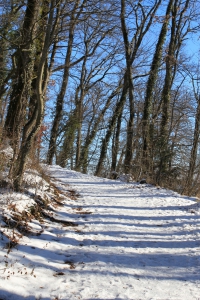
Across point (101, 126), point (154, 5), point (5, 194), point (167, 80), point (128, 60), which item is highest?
point (154, 5)

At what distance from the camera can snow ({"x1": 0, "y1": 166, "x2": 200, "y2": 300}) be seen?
146 inches

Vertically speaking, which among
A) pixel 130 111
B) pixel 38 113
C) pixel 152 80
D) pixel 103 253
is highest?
pixel 152 80

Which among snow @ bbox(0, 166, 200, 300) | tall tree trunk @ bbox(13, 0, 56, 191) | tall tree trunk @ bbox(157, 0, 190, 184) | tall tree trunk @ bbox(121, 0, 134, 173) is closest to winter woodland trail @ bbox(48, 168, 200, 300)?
snow @ bbox(0, 166, 200, 300)

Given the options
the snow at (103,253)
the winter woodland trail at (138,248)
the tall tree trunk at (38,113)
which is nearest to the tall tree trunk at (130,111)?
the winter woodland trail at (138,248)

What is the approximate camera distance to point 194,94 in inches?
824

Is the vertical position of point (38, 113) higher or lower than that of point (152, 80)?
lower

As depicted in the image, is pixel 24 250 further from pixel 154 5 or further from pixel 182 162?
pixel 154 5

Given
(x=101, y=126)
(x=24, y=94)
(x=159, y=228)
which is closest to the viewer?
(x=159, y=228)

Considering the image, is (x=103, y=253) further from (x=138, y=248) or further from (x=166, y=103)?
(x=166, y=103)

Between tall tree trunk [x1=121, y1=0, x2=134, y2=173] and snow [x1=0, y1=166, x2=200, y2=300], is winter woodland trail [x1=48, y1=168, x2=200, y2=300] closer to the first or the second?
snow [x1=0, y1=166, x2=200, y2=300]

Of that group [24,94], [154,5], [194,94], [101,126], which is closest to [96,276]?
[24,94]

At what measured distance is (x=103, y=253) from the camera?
4.98 meters

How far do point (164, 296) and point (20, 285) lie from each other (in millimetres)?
1785

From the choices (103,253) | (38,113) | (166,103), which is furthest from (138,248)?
(166,103)
